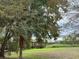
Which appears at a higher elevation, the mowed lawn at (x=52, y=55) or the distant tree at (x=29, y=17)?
the distant tree at (x=29, y=17)

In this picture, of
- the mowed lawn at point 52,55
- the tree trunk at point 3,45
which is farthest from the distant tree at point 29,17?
the mowed lawn at point 52,55

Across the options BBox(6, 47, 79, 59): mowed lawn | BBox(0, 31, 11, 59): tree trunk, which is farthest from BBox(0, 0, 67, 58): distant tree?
BBox(6, 47, 79, 59): mowed lawn

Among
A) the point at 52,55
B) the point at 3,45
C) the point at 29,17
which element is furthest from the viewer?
the point at 52,55

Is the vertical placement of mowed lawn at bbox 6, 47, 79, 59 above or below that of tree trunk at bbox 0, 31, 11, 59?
below

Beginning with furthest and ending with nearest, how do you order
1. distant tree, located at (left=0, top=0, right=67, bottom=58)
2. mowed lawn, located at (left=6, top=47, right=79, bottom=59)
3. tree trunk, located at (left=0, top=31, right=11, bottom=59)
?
mowed lawn, located at (left=6, top=47, right=79, bottom=59), tree trunk, located at (left=0, top=31, right=11, bottom=59), distant tree, located at (left=0, top=0, right=67, bottom=58)

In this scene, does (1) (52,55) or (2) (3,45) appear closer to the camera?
(2) (3,45)

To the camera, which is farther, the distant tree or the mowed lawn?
the mowed lawn

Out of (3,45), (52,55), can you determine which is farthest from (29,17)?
(52,55)

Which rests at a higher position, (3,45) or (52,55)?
(3,45)

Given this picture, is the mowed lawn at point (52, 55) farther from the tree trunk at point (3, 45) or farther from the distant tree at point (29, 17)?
the distant tree at point (29, 17)

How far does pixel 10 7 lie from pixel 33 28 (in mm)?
1990

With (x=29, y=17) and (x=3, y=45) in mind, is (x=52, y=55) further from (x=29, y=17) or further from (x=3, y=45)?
(x=29, y=17)

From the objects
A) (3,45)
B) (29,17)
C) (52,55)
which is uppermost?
(29,17)

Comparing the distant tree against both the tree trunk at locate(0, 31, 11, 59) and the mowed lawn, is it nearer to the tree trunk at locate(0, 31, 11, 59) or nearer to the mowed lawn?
the tree trunk at locate(0, 31, 11, 59)
